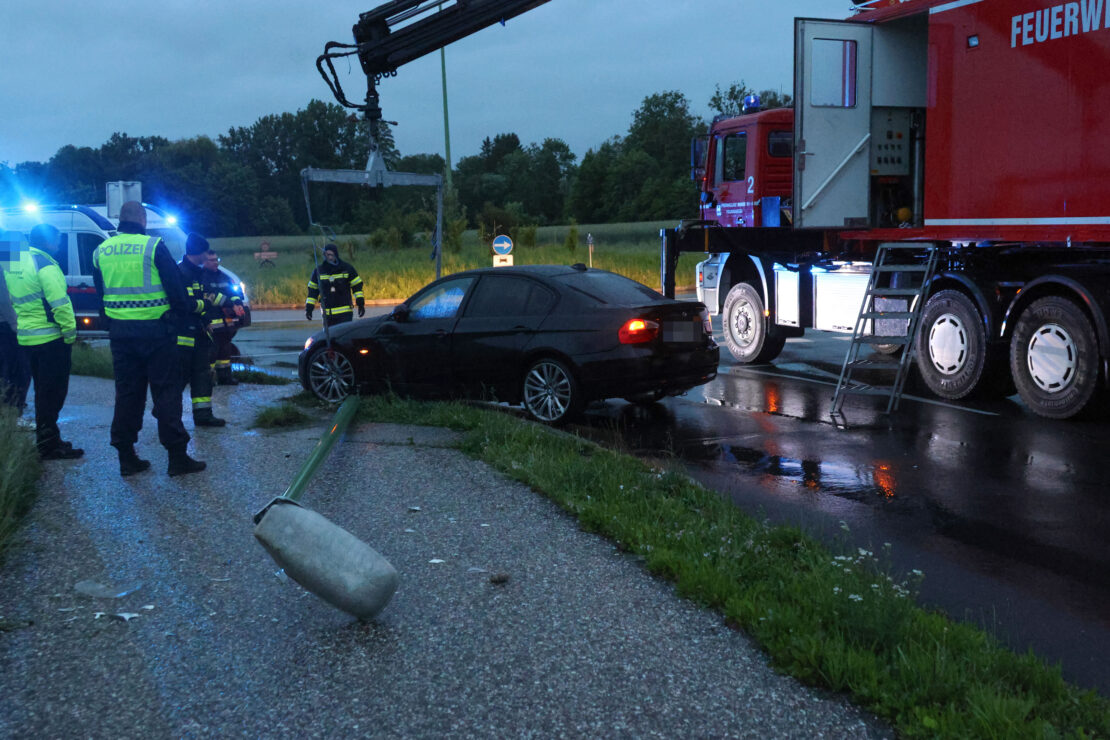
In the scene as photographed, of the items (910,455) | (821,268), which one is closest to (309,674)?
(910,455)

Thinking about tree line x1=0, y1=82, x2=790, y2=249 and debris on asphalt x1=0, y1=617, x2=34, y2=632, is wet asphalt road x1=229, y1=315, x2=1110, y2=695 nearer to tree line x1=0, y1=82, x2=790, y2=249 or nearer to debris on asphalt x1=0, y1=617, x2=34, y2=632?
debris on asphalt x1=0, y1=617, x2=34, y2=632

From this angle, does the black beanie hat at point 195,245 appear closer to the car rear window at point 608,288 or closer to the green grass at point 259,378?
the green grass at point 259,378

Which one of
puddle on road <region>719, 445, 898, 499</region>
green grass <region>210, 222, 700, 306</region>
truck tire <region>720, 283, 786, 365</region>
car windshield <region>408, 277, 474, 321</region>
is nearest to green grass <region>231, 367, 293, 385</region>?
car windshield <region>408, 277, 474, 321</region>

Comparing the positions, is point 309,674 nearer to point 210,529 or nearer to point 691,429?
point 210,529

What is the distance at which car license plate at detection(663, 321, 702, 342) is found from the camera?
933 cm

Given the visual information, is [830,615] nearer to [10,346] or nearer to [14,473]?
[14,473]

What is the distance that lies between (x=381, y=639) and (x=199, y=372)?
5.72 metres

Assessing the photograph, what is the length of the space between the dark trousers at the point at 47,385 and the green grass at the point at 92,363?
19.9 ft

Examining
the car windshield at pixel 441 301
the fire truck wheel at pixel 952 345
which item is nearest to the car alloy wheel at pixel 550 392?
the car windshield at pixel 441 301

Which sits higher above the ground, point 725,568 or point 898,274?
point 898,274

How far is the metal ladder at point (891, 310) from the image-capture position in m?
10.0

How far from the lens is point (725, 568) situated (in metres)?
4.66

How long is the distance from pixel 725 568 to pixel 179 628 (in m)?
2.29

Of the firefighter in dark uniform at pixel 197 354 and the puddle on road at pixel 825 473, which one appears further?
the firefighter in dark uniform at pixel 197 354
